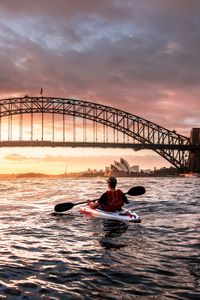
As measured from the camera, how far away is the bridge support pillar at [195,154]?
3775 inches

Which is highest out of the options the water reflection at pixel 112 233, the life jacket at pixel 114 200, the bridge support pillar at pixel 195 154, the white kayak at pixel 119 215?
the bridge support pillar at pixel 195 154

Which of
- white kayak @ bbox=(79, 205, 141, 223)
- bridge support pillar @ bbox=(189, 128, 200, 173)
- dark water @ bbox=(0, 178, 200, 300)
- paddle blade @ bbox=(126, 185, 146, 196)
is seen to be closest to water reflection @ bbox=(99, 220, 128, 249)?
dark water @ bbox=(0, 178, 200, 300)

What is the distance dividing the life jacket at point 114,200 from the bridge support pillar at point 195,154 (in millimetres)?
83729

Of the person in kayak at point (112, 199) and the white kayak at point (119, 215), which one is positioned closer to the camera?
the white kayak at point (119, 215)

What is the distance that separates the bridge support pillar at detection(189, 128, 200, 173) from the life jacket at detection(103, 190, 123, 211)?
275 feet

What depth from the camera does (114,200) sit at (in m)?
13.2

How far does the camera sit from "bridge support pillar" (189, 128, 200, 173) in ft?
315

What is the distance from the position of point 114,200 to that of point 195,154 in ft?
286

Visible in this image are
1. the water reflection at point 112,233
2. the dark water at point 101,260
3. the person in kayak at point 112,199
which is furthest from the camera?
the person in kayak at point 112,199

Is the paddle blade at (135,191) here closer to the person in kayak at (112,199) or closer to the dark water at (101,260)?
the person in kayak at (112,199)

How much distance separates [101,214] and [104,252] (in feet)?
15.9

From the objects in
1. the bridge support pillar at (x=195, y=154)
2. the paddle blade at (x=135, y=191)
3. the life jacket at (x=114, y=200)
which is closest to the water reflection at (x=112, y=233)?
the life jacket at (x=114, y=200)

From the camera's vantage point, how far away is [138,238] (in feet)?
33.1

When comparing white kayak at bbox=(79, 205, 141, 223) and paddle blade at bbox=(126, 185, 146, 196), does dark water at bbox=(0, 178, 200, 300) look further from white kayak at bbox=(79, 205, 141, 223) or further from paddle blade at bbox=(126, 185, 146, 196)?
paddle blade at bbox=(126, 185, 146, 196)
